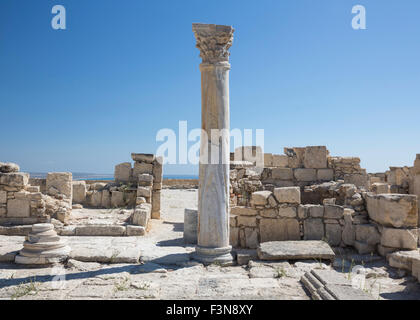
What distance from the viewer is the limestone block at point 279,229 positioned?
309 inches

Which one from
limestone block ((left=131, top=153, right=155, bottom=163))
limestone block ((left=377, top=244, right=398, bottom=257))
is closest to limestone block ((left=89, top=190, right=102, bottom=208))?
limestone block ((left=131, top=153, right=155, bottom=163))

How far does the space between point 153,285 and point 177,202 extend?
A: 11.7m

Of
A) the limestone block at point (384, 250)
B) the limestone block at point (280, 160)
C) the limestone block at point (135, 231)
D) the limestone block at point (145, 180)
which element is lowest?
the limestone block at point (135, 231)

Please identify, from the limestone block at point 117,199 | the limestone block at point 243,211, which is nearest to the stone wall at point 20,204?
the limestone block at point 117,199

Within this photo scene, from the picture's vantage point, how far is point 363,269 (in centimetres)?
627

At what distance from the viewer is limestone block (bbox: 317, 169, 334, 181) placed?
1321cm

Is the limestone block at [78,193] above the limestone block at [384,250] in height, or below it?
above

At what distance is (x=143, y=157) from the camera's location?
13.7 metres

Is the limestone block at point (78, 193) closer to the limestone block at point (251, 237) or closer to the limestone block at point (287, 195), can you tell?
the limestone block at point (251, 237)

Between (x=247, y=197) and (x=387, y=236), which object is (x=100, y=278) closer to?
(x=387, y=236)

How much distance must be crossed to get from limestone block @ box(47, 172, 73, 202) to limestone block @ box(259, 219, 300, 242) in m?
6.75

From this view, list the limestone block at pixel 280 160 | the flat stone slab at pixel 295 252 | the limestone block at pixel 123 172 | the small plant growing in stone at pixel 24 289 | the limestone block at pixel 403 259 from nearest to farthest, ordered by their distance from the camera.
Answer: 1. the small plant growing in stone at pixel 24 289
2. the limestone block at pixel 403 259
3. the flat stone slab at pixel 295 252
4. the limestone block at pixel 123 172
5. the limestone block at pixel 280 160

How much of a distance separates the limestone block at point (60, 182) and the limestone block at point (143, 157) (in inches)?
102
